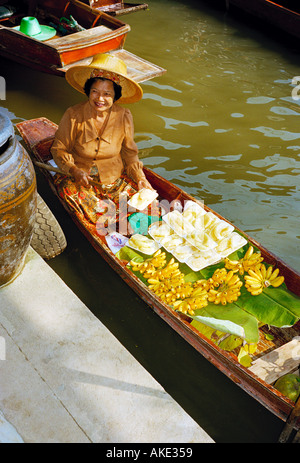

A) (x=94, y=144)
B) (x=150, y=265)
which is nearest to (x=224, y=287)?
(x=150, y=265)

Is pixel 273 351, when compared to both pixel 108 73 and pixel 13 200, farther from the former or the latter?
pixel 108 73

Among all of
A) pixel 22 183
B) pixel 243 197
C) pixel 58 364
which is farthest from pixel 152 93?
pixel 58 364

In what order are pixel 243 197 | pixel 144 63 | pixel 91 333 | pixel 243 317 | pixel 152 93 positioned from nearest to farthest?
pixel 91 333
pixel 243 317
pixel 243 197
pixel 144 63
pixel 152 93

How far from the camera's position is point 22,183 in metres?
3.51

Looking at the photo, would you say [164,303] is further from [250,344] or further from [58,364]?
[58,364]

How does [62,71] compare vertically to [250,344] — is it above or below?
above

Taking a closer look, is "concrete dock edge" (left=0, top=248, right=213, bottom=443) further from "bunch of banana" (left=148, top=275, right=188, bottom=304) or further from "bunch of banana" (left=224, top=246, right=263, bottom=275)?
"bunch of banana" (left=224, top=246, right=263, bottom=275)

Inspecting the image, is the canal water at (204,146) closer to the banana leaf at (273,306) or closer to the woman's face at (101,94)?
the banana leaf at (273,306)

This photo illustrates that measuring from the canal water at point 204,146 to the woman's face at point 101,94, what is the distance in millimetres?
1742

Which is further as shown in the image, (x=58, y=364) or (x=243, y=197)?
(x=243, y=197)

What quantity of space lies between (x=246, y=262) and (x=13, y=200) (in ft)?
7.79

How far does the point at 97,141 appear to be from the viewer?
16.0 ft

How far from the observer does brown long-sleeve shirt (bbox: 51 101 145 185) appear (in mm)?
4773

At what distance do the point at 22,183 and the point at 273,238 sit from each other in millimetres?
3604
